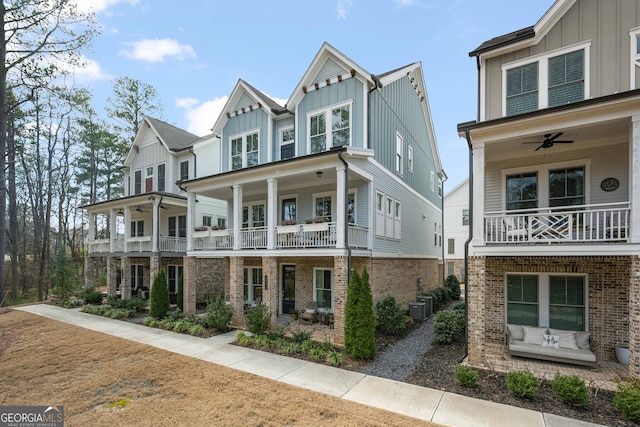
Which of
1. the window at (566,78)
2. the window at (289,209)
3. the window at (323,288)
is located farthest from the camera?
the window at (289,209)

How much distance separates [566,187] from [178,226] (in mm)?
19188

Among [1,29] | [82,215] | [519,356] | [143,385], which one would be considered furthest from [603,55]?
[82,215]

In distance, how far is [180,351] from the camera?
9.29 metres

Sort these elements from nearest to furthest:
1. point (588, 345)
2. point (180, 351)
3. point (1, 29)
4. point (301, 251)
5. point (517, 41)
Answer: point (588, 345), point (517, 41), point (180, 351), point (301, 251), point (1, 29)

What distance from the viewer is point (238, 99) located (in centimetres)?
1489

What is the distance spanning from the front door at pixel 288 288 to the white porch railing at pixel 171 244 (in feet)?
22.9

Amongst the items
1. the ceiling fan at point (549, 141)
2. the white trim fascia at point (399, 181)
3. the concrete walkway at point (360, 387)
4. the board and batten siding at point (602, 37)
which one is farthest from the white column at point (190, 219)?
the board and batten siding at point (602, 37)

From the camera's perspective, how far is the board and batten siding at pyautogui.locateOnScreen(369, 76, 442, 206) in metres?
12.1

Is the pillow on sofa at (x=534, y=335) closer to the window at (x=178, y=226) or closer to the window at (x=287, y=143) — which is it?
the window at (x=287, y=143)

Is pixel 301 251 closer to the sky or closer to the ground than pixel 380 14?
closer to the ground

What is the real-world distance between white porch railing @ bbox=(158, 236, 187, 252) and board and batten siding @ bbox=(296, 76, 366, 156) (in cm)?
956

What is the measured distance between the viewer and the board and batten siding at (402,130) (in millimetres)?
12141

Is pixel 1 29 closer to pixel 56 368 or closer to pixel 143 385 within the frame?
pixel 56 368

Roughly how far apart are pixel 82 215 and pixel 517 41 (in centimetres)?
3865
